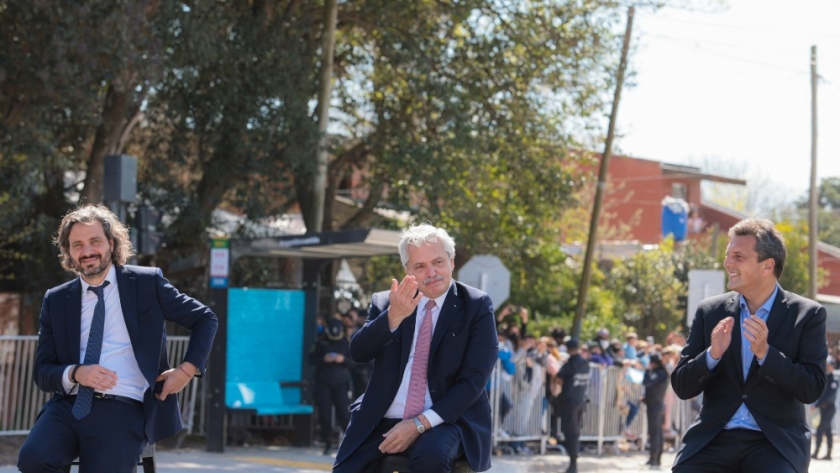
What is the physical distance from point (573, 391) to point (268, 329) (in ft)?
13.4

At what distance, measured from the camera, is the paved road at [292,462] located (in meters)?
13.5

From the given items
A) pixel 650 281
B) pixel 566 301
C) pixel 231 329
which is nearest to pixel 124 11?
pixel 231 329

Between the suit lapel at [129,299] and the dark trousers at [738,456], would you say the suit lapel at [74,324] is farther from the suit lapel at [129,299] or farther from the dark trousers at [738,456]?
the dark trousers at [738,456]

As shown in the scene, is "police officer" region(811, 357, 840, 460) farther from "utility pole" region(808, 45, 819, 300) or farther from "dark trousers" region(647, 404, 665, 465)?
"utility pole" region(808, 45, 819, 300)

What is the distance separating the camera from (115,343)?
5875 millimetres

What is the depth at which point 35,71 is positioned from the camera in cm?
1469

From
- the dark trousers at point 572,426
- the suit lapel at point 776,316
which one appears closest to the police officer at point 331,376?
the dark trousers at point 572,426

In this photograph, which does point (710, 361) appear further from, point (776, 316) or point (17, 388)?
point (17, 388)

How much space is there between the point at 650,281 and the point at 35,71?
81.4 feet

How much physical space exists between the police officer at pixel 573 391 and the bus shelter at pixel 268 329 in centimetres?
276

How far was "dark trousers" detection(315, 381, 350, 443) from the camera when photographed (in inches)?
627

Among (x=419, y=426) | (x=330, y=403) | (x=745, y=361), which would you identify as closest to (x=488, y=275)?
(x=330, y=403)

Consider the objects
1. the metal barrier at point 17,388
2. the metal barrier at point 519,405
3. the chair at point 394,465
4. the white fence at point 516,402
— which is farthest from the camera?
the metal barrier at point 519,405

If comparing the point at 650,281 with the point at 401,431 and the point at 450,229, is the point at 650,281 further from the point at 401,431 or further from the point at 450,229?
the point at 401,431
